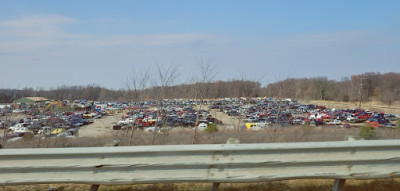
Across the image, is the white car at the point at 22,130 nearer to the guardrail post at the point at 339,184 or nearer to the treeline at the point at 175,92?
the treeline at the point at 175,92

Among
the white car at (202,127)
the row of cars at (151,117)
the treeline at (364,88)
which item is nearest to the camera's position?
the row of cars at (151,117)

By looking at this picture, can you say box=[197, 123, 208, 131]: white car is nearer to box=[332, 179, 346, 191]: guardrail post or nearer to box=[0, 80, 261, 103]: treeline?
box=[0, 80, 261, 103]: treeline

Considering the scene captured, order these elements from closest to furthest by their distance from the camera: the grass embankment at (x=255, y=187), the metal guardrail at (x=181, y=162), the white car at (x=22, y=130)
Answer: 1. the metal guardrail at (x=181, y=162)
2. the grass embankment at (x=255, y=187)
3. the white car at (x=22, y=130)

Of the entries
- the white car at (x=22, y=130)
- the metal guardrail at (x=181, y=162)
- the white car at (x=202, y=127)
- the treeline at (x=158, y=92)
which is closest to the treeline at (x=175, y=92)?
the treeline at (x=158, y=92)

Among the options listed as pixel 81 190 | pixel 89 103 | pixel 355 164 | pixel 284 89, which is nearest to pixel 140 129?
pixel 284 89

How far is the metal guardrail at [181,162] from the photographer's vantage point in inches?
112

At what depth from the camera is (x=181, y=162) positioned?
2.87 m

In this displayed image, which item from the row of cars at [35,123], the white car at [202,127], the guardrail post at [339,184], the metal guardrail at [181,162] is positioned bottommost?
the white car at [202,127]

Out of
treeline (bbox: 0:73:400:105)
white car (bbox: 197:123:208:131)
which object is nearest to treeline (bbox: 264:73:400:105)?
white car (bbox: 197:123:208:131)

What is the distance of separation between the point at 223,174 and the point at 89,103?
26.1 m

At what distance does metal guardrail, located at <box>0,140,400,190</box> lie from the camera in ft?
9.35

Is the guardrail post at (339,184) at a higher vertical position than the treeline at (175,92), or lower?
lower

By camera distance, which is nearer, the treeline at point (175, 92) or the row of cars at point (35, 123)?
the row of cars at point (35, 123)

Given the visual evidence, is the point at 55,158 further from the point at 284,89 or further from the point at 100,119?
the point at 100,119
